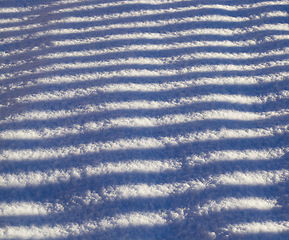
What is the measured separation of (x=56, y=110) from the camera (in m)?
1.73

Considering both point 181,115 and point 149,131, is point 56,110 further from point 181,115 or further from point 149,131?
point 181,115

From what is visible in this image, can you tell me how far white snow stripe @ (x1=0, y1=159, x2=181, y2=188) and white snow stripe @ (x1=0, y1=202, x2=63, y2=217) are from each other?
106mm

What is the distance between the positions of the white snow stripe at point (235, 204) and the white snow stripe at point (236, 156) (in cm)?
23

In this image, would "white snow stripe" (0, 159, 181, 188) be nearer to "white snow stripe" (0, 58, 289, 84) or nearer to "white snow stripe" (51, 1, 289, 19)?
"white snow stripe" (0, 58, 289, 84)

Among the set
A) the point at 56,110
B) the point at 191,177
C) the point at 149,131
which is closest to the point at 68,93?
the point at 56,110

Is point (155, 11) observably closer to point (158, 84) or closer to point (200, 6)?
point (200, 6)

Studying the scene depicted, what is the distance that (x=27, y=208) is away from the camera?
4.43ft

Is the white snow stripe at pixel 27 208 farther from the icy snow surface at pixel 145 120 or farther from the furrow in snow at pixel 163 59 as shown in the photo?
the furrow in snow at pixel 163 59

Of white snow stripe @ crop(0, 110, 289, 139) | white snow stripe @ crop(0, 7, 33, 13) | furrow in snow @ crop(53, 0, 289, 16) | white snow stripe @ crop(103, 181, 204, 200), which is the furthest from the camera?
white snow stripe @ crop(0, 7, 33, 13)

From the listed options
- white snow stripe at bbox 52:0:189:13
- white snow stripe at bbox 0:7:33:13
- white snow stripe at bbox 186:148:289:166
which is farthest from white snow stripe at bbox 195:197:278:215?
white snow stripe at bbox 0:7:33:13

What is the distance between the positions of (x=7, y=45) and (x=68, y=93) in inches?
34.2

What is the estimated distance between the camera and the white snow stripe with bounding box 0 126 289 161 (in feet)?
5.04

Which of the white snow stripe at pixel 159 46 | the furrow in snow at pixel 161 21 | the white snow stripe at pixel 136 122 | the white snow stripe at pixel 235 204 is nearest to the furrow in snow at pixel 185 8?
the furrow in snow at pixel 161 21

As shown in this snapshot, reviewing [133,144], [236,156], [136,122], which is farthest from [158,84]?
[236,156]
